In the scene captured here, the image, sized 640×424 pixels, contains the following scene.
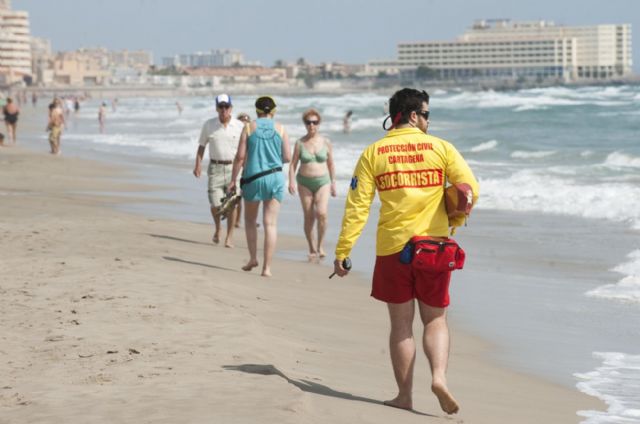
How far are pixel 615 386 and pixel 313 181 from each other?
492cm

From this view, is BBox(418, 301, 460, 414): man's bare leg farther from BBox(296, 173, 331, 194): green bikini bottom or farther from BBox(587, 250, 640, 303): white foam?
BBox(296, 173, 331, 194): green bikini bottom

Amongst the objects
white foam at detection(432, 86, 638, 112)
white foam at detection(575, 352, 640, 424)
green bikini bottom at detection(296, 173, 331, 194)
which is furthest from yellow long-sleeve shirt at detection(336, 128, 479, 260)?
white foam at detection(432, 86, 638, 112)

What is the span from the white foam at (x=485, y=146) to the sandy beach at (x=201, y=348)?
24991mm

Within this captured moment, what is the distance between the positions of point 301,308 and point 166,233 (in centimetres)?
421

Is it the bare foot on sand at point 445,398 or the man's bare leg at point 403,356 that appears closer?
the bare foot on sand at point 445,398

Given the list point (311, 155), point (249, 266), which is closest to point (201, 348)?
point (249, 266)

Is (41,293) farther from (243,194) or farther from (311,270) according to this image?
(311,270)

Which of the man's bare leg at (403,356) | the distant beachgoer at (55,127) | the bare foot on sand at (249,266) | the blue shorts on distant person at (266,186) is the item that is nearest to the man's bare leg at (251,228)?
the bare foot on sand at (249,266)

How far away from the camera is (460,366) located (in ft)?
22.7

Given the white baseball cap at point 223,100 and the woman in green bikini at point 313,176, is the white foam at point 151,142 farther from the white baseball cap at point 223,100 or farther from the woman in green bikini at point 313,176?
the white baseball cap at point 223,100

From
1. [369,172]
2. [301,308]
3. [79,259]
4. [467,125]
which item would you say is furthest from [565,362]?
[467,125]

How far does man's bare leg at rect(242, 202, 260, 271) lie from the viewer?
938 centimetres

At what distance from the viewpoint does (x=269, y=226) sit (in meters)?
9.47

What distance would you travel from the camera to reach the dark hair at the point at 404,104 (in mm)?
5312
